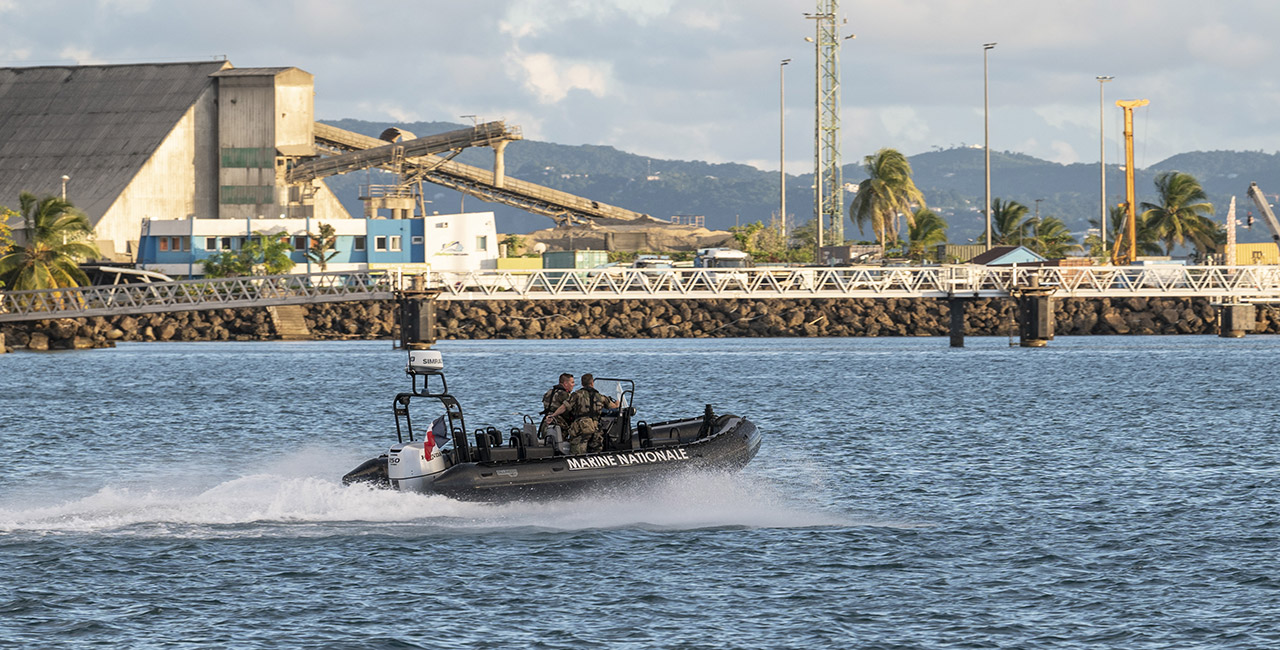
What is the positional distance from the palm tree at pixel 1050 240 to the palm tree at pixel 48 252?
246 feet

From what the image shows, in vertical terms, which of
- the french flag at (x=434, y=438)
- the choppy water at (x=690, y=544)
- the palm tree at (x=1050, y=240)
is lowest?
the choppy water at (x=690, y=544)

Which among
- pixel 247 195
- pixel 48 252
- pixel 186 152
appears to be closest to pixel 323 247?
pixel 247 195

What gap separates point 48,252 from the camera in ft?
297

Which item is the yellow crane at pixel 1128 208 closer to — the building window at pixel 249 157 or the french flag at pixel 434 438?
the building window at pixel 249 157

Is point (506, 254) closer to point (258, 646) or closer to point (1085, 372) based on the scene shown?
point (1085, 372)

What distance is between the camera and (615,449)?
80.2 ft

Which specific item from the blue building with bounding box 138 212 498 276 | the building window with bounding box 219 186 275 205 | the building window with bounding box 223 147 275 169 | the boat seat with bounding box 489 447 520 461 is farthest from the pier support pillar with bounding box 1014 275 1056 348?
the boat seat with bounding box 489 447 520 461

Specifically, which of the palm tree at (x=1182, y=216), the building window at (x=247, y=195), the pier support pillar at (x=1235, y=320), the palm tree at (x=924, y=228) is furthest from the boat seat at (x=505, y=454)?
the palm tree at (x=1182, y=216)

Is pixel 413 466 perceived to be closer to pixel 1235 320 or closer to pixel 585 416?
pixel 585 416

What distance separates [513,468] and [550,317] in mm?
76790

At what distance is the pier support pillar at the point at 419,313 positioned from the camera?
80188 millimetres

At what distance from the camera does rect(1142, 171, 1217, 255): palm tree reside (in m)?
131

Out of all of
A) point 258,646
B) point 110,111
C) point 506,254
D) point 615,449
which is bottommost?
point 258,646

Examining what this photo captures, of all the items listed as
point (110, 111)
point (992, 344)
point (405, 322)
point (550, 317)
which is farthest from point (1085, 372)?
point (110, 111)
